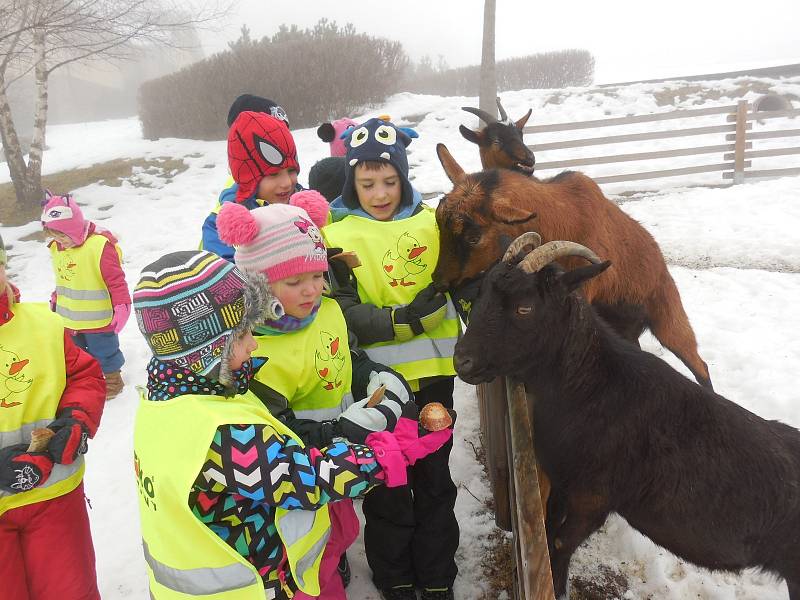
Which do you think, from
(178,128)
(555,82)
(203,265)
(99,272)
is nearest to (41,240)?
(99,272)

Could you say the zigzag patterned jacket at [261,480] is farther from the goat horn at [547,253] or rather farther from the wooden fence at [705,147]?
the wooden fence at [705,147]

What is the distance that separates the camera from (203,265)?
157cm

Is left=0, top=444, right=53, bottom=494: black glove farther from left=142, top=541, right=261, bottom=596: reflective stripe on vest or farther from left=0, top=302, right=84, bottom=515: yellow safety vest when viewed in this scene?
left=142, top=541, right=261, bottom=596: reflective stripe on vest

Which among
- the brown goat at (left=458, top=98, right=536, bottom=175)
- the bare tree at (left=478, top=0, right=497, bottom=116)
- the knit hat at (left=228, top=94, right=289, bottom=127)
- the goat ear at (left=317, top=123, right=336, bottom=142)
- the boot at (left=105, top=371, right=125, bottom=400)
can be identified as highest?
the bare tree at (left=478, top=0, right=497, bottom=116)

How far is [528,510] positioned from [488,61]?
53.1 feet

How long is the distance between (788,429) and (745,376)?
2.49 meters

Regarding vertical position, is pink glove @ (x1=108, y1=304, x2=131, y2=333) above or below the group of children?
below

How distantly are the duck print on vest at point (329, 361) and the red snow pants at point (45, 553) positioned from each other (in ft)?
4.12

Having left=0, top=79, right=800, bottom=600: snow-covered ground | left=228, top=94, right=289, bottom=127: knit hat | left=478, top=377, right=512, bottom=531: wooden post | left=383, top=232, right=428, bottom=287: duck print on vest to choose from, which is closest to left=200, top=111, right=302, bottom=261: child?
left=228, top=94, right=289, bottom=127: knit hat

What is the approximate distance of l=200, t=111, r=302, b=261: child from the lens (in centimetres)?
276

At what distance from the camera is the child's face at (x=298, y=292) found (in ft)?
6.57

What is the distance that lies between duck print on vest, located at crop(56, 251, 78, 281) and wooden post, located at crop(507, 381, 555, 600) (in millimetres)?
4491

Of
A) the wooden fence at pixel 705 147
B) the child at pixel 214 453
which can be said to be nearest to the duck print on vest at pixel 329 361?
the child at pixel 214 453

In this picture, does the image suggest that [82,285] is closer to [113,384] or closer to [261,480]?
[113,384]
